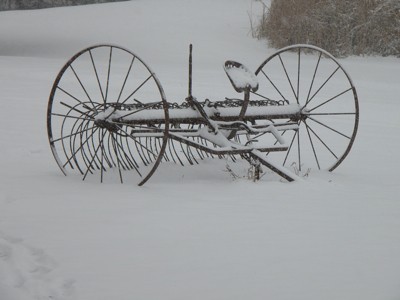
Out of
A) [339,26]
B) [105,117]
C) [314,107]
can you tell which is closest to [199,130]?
[105,117]

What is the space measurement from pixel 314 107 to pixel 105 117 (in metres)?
2.68

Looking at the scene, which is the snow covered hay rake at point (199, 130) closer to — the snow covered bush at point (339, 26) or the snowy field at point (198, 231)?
the snowy field at point (198, 231)

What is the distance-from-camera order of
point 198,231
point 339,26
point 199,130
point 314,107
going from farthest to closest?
1. point 339,26
2. point 314,107
3. point 199,130
4. point 198,231

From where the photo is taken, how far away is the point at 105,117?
3814 millimetres

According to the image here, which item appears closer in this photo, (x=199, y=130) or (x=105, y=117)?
(x=105, y=117)

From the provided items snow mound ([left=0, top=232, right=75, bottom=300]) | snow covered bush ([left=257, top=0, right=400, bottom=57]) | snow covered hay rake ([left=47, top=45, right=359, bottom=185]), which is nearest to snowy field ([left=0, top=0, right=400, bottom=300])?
snow mound ([left=0, top=232, right=75, bottom=300])

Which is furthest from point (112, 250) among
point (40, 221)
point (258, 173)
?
point (258, 173)

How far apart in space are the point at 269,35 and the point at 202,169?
699cm

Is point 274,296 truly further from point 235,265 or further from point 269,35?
point 269,35

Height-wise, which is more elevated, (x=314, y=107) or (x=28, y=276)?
(x=314, y=107)

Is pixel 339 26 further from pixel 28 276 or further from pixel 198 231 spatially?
pixel 28 276

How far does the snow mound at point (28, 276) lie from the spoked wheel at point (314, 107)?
80.6 inches

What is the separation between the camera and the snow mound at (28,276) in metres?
2.43

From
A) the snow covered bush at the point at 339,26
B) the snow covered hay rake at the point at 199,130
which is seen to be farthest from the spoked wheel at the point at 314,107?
the snow covered bush at the point at 339,26
